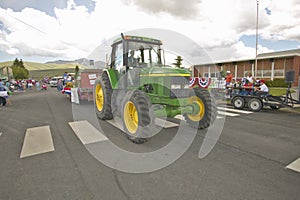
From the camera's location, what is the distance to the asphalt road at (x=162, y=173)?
252 cm

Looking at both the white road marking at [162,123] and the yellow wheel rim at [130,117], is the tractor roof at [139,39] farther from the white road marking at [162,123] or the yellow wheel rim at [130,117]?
the white road marking at [162,123]

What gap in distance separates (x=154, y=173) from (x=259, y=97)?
7.76 metres

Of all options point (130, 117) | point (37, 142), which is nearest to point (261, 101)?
point (130, 117)

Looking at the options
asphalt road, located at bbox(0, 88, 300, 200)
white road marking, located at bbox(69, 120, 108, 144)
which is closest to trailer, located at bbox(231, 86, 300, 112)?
asphalt road, located at bbox(0, 88, 300, 200)

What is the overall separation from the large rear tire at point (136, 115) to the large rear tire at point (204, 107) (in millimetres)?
1727

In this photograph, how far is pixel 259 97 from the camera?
867 centimetres

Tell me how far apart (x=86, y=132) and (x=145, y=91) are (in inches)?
80.5

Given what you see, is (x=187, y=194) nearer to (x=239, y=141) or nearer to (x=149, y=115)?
(x=149, y=115)

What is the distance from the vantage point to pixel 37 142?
445 centimetres

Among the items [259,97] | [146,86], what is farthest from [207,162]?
[259,97]

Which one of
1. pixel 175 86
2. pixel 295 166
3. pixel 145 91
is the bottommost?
pixel 295 166

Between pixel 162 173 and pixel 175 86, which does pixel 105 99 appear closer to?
pixel 175 86

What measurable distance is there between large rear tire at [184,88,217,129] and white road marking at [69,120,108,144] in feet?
8.94

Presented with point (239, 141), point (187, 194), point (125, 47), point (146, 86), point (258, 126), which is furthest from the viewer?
point (258, 126)
